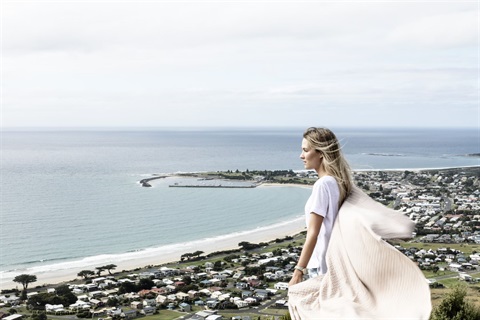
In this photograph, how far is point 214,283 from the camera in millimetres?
25609

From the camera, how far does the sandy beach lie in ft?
88.0

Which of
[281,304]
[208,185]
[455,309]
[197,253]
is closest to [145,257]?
[197,253]

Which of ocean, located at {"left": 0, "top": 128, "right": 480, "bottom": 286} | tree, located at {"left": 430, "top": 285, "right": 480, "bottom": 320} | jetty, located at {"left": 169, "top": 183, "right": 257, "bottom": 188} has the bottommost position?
ocean, located at {"left": 0, "top": 128, "right": 480, "bottom": 286}

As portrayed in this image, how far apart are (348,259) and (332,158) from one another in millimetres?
501

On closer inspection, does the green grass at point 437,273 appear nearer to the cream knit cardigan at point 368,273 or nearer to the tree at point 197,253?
the tree at point 197,253

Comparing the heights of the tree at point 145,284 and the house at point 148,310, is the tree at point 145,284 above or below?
above

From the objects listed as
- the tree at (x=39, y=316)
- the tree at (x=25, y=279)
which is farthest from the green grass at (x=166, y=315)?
the tree at (x=25, y=279)

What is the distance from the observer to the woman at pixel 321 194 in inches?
108

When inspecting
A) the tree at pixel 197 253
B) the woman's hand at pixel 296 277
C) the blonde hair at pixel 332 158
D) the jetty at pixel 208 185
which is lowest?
the tree at pixel 197 253

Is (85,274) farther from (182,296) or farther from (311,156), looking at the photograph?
(311,156)

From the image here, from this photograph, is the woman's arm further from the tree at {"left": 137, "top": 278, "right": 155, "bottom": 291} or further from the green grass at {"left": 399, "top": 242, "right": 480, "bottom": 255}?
the green grass at {"left": 399, "top": 242, "right": 480, "bottom": 255}

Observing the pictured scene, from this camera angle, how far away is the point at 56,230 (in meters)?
38.7

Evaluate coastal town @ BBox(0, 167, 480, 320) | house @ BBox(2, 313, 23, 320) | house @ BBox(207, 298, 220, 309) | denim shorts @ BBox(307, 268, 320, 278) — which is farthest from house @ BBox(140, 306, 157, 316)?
denim shorts @ BBox(307, 268, 320, 278)

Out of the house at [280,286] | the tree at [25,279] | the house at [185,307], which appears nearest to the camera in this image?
the house at [185,307]
